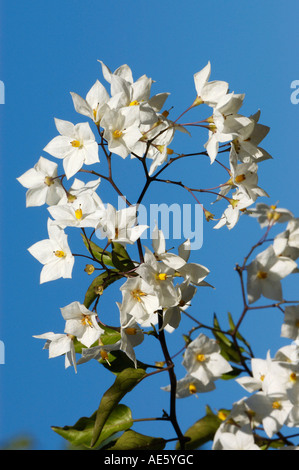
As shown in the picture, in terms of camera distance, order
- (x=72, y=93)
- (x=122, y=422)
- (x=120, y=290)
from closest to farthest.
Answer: (x=120, y=290), (x=72, y=93), (x=122, y=422)

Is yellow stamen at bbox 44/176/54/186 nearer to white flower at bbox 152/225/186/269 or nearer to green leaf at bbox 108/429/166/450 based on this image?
white flower at bbox 152/225/186/269

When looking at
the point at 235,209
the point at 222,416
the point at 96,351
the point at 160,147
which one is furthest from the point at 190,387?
the point at 160,147

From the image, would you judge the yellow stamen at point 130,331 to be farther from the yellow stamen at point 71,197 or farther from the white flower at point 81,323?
the yellow stamen at point 71,197

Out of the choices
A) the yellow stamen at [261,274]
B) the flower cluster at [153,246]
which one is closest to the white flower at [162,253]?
the flower cluster at [153,246]

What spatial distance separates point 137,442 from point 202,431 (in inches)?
6.3

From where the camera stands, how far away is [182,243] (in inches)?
49.3

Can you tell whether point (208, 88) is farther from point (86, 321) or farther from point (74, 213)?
point (86, 321)

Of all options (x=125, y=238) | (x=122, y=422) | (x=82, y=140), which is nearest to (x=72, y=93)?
(x=82, y=140)

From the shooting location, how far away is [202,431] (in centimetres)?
134

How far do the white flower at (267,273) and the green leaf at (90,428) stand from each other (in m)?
0.44

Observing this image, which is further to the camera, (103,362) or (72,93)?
(103,362)

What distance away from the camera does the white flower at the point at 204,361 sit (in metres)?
1.22

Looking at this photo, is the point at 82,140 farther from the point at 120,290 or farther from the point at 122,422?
the point at 122,422
